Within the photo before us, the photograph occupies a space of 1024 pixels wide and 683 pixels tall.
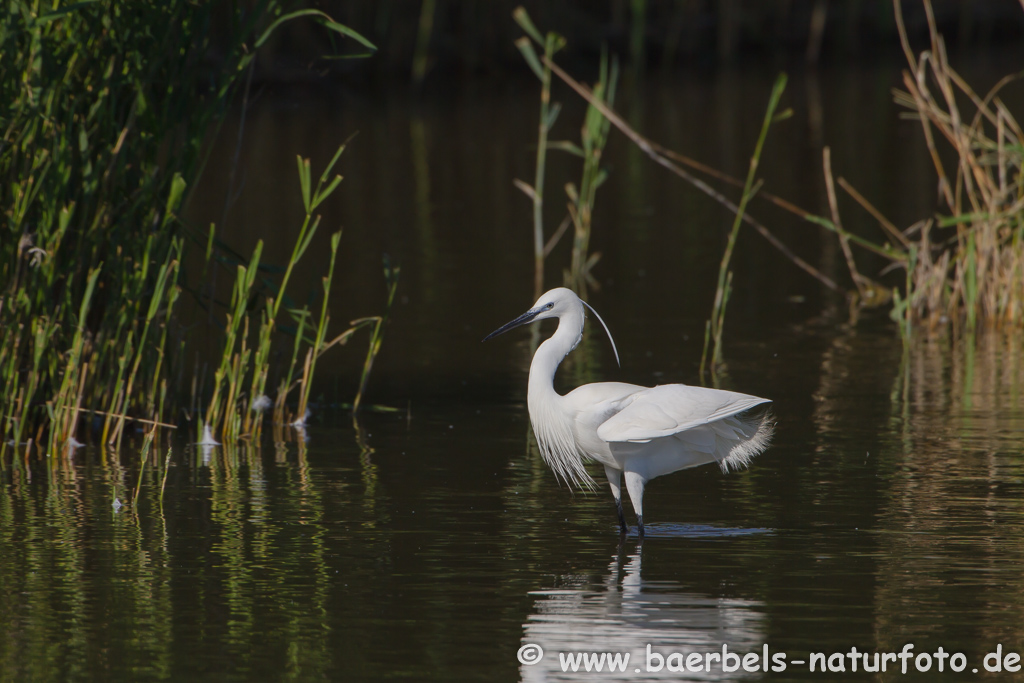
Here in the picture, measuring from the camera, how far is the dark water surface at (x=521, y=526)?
4.51m

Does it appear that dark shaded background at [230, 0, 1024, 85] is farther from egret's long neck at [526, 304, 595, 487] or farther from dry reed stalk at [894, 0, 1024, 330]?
egret's long neck at [526, 304, 595, 487]

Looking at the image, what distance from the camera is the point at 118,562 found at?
5336 millimetres

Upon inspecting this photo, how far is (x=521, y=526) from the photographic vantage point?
19.0ft

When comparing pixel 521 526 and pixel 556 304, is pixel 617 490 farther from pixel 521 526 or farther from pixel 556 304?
pixel 556 304

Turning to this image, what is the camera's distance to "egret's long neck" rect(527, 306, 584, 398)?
230 inches

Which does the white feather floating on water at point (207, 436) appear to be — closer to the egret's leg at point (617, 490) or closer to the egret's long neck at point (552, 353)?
the egret's long neck at point (552, 353)

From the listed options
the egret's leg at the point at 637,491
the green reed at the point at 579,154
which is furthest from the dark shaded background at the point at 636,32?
the egret's leg at the point at 637,491

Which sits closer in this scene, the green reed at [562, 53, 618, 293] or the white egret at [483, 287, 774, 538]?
the white egret at [483, 287, 774, 538]

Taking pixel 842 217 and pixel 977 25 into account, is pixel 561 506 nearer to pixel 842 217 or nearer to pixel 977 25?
pixel 842 217

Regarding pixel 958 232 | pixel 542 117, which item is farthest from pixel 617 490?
pixel 542 117

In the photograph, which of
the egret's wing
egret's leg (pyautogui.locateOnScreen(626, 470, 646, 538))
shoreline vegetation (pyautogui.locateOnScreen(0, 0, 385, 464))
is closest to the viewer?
the egret's wing

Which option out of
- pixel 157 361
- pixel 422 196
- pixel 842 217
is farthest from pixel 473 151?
pixel 157 361

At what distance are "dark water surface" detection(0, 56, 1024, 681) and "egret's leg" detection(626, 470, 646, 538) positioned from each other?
0.12 metres

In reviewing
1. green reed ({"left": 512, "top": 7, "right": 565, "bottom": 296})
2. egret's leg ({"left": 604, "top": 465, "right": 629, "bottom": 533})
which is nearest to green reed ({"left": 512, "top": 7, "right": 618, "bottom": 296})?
green reed ({"left": 512, "top": 7, "right": 565, "bottom": 296})
